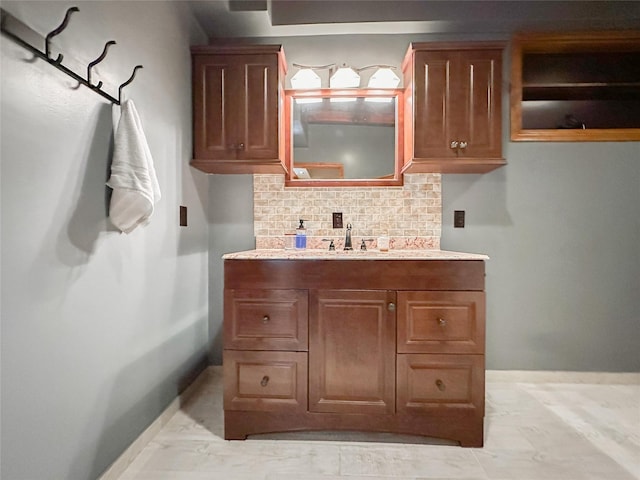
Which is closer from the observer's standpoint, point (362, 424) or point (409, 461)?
point (409, 461)

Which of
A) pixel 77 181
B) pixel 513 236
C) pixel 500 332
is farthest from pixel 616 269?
pixel 77 181

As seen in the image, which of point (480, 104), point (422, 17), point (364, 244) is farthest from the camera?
point (364, 244)

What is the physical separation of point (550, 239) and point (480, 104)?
3.42 feet

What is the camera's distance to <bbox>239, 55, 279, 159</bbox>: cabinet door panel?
6.11 ft

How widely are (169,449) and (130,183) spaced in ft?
3.97

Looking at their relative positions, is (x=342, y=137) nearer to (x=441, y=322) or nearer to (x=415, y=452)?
(x=441, y=322)

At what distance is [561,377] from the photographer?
83.0 inches

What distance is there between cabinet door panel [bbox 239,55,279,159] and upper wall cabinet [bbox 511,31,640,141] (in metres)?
1.60

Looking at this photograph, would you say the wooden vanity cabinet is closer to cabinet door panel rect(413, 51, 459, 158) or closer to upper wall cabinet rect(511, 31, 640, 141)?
cabinet door panel rect(413, 51, 459, 158)

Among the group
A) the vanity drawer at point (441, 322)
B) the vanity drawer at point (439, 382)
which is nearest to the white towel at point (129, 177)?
the vanity drawer at point (441, 322)

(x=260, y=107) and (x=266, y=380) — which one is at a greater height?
(x=260, y=107)

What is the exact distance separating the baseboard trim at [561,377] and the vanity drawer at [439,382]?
2.74 feet

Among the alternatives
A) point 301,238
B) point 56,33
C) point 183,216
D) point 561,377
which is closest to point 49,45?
point 56,33

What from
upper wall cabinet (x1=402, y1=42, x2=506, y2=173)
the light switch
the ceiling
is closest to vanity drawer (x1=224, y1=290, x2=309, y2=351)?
the light switch
